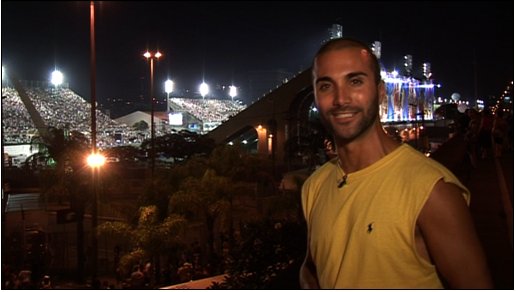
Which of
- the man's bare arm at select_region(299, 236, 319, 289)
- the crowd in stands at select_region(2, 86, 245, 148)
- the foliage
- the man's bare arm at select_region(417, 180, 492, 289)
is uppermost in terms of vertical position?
the crowd in stands at select_region(2, 86, 245, 148)

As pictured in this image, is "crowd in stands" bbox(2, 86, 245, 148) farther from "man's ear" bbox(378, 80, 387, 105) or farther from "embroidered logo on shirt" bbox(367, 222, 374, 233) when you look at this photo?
"embroidered logo on shirt" bbox(367, 222, 374, 233)

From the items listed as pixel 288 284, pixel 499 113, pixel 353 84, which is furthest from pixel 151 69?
pixel 353 84

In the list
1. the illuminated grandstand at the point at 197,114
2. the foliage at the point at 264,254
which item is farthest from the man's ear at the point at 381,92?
the illuminated grandstand at the point at 197,114

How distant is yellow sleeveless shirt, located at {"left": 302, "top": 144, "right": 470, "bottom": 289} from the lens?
4.93 ft

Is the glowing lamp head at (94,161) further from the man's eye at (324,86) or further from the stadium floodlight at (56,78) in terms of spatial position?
the stadium floodlight at (56,78)

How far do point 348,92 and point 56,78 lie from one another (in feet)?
278

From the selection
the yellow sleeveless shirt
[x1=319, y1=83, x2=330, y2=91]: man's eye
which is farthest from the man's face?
the yellow sleeveless shirt

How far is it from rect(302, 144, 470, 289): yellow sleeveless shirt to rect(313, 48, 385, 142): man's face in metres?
0.15

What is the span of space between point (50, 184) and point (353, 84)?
1500 cm

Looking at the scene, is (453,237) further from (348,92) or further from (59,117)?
(59,117)

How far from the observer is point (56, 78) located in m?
79.5

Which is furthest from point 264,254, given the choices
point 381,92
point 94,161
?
point 94,161

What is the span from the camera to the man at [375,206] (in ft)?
4.85

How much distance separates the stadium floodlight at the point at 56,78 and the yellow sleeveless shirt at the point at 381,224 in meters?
82.3
